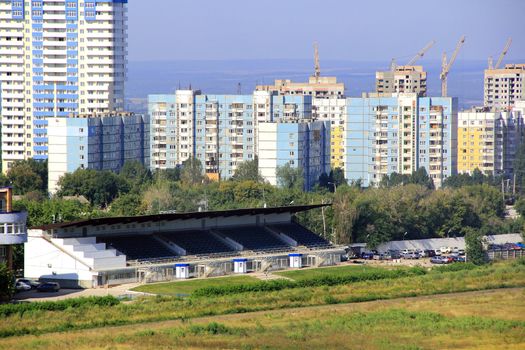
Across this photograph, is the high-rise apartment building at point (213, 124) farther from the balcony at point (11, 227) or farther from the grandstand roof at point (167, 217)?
the balcony at point (11, 227)

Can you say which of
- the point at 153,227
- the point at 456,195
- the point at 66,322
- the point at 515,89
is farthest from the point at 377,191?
the point at 515,89

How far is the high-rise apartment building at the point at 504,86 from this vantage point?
164 meters

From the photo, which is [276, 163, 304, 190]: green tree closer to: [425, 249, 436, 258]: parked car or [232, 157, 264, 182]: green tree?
[232, 157, 264, 182]: green tree

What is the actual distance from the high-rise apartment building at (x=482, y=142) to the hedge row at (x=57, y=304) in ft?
220

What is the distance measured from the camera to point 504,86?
6511 inches

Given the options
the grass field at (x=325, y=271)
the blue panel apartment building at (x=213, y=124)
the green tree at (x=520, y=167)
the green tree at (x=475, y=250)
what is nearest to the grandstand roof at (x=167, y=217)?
the grass field at (x=325, y=271)

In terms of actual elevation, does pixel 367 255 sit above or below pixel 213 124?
below

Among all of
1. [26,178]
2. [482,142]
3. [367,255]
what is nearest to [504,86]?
[482,142]

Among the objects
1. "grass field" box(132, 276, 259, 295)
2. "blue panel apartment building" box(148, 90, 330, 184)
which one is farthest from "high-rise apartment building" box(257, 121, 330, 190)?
"grass field" box(132, 276, 259, 295)

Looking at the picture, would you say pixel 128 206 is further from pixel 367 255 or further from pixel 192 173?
pixel 192 173

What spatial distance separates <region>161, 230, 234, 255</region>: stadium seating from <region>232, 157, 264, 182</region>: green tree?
3365 cm

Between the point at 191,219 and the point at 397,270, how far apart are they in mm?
8977

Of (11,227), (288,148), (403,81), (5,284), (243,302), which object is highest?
(403,81)

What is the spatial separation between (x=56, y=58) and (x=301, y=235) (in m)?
51.7
